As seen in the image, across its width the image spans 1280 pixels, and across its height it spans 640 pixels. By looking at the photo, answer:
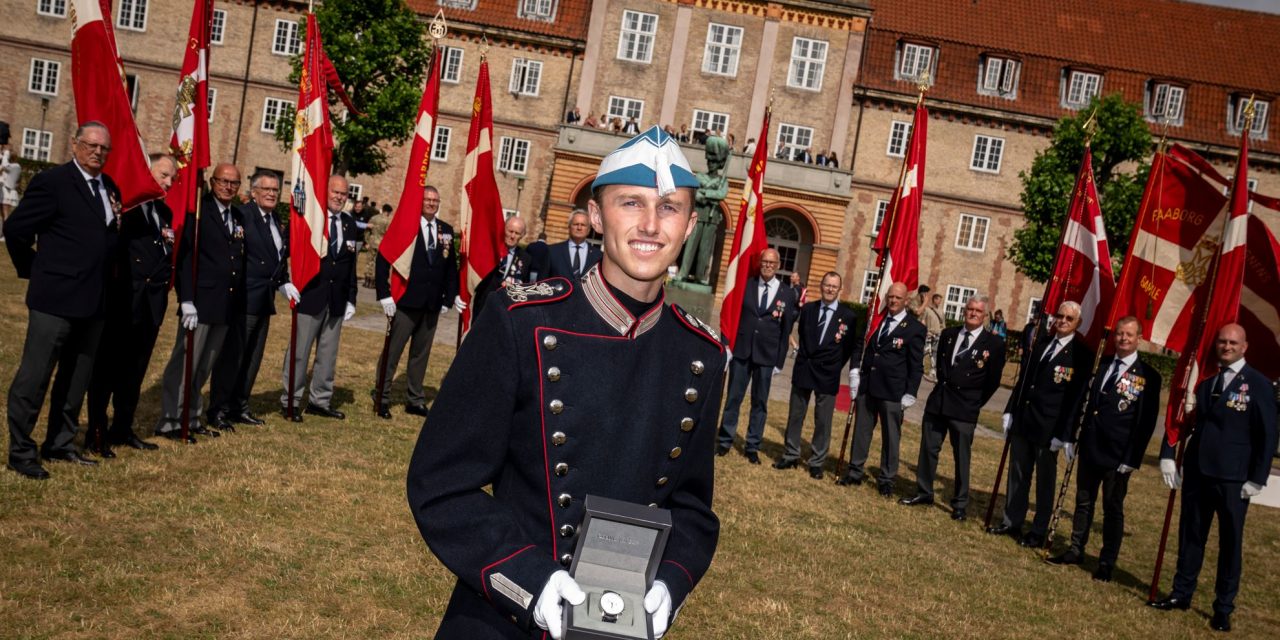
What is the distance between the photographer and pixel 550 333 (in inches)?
96.9

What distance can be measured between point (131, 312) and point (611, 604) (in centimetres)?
698

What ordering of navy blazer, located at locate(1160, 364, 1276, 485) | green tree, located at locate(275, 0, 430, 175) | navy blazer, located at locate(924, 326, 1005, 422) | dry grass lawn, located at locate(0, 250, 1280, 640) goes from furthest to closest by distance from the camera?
green tree, located at locate(275, 0, 430, 175)
navy blazer, located at locate(924, 326, 1005, 422)
navy blazer, located at locate(1160, 364, 1276, 485)
dry grass lawn, located at locate(0, 250, 1280, 640)

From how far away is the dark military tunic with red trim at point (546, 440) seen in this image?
2.33 meters

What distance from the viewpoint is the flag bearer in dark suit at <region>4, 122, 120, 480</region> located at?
679cm

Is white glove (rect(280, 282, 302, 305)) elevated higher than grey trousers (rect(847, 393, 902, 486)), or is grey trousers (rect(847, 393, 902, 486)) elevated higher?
white glove (rect(280, 282, 302, 305))

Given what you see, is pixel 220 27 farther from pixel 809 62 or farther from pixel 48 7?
pixel 809 62

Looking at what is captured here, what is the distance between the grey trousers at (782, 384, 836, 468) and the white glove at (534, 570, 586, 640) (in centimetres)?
955

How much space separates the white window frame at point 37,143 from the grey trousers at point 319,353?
4076 cm

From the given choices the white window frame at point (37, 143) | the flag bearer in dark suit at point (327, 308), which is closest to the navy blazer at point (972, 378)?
the flag bearer in dark suit at point (327, 308)

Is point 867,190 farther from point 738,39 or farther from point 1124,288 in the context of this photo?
point 1124,288

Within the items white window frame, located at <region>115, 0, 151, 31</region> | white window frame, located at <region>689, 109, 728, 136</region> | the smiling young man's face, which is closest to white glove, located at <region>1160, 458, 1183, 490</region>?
the smiling young man's face

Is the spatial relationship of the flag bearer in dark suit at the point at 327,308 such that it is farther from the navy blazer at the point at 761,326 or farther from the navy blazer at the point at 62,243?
the navy blazer at the point at 761,326

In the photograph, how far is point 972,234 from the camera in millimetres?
41625

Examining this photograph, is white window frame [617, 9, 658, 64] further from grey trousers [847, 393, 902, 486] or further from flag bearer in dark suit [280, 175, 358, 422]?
flag bearer in dark suit [280, 175, 358, 422]
